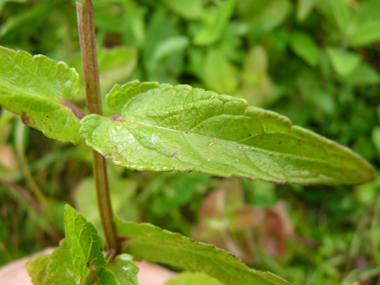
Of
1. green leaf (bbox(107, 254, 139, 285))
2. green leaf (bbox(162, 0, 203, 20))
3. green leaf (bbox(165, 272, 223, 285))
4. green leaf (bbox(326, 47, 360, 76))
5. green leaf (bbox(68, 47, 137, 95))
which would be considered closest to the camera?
green leaf (bbox(107, 254, 139, 285))

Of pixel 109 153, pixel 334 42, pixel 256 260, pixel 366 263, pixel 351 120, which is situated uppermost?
pixel 334 42

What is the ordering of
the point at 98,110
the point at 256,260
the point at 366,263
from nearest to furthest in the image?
the point at 98,110
the point at 256,260
the point at 366,263

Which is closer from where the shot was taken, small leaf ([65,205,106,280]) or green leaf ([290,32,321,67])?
small leaf ([65,205,106,280])

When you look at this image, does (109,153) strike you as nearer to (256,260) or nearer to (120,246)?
(120,246)

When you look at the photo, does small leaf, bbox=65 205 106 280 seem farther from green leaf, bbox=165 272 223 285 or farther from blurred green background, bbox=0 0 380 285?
blurred green background, bbox=0 0 380 285

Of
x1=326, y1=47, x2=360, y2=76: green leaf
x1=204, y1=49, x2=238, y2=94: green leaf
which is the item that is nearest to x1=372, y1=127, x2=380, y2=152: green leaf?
x1=326, y1=47, x2=360, y2=76: green leaf

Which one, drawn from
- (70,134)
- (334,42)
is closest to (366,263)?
(334,42)
